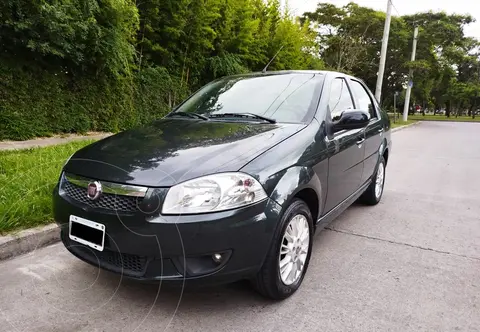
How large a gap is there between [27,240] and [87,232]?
1.20 meters

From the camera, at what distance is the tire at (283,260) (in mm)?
2170

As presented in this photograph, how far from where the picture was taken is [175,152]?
2.23 m

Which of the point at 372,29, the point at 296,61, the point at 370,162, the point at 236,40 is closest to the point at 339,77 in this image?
the point at 370,162

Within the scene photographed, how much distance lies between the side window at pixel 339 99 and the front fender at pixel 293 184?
69 cm

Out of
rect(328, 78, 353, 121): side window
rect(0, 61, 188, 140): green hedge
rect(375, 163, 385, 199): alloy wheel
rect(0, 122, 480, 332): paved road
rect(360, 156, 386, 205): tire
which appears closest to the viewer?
rect(0, 122, 480, 332): paved road

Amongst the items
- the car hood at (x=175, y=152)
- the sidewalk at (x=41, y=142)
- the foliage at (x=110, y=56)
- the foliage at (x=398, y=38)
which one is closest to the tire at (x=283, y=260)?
the car hood at (x=175, y=152)

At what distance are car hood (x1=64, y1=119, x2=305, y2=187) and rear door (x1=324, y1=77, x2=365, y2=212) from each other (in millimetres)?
416

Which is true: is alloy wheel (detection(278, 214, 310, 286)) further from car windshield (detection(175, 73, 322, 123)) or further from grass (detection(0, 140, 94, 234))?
grass (detection(0, 140, 94, 234))

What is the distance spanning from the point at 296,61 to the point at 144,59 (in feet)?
19.2

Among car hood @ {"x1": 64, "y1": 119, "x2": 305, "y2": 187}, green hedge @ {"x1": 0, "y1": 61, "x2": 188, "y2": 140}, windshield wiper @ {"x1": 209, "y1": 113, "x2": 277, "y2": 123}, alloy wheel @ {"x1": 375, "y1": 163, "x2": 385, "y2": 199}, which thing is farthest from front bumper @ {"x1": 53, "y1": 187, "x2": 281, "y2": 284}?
green hedge @ {"x1": 0, "y1": 61, "x2": 188, "y2": 140}

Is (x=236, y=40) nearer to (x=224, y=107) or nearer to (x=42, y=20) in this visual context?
(x=42, y=20)

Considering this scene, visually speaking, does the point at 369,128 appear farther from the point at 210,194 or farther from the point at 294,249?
the point at 210,194

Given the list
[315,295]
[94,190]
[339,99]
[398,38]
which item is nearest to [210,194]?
[94,190]

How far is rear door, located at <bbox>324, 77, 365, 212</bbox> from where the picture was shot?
2861mm
